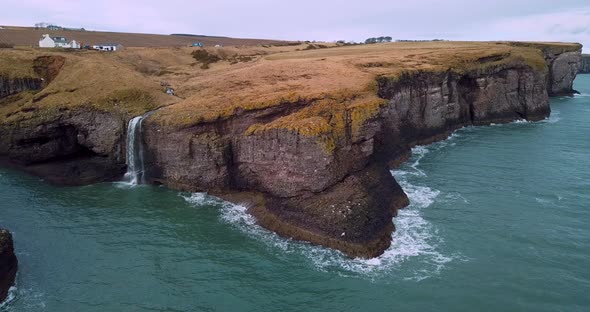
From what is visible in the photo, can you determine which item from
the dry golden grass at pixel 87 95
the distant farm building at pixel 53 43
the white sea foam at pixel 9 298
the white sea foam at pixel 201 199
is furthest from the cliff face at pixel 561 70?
the white sea foam at pixel 9 298

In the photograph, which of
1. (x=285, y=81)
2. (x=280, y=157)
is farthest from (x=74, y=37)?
(x=280, y=157)

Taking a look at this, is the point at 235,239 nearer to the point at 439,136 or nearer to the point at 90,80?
the point at 90,80

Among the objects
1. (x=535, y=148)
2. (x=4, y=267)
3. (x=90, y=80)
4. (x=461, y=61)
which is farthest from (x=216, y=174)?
(x=461, y=61)

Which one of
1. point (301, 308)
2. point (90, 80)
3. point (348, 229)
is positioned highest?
point (90, 80)

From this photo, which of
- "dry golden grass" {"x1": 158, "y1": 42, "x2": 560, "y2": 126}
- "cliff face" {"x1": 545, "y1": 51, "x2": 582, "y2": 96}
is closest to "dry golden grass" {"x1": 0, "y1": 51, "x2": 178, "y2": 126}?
"dry golden grass" {"x1": 158, "y1": 42, "x2": 560, "y2": 126}

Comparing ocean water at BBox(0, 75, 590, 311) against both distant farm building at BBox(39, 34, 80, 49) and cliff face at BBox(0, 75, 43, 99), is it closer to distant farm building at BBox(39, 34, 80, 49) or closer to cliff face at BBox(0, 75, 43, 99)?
cliff face at BBox(0, 75, 43, 99)
